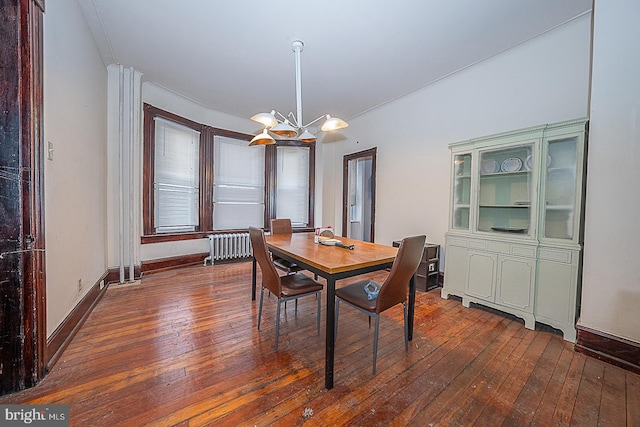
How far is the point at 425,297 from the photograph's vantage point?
3.17m

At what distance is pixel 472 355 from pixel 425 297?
1.22 meters

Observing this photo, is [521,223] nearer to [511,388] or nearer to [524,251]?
[524,251]

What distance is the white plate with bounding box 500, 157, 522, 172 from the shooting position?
2735mm

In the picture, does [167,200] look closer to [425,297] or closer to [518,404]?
[425,297]

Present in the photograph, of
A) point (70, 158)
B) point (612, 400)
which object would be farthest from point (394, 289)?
point (70, 158)

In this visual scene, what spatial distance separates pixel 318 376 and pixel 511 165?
295 centimetres

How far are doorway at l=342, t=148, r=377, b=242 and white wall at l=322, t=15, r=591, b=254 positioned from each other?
0.16m

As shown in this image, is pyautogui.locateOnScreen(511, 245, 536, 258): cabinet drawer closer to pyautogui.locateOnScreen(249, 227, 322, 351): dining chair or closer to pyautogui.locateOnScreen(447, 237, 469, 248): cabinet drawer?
pyautogui.locateOnScreen(447, 237, 469, 248): cabinet drawer

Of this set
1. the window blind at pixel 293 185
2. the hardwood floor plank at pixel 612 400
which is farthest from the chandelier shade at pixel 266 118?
the hardwood floor plank at pixel 612 400

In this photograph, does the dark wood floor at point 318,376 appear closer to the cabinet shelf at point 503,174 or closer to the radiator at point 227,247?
the cabinet shelf at point 503,174

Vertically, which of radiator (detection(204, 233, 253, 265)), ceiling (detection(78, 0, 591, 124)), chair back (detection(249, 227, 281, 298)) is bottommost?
radiator (detection(204, 233, 253, 265))

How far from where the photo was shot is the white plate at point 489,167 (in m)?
2.91

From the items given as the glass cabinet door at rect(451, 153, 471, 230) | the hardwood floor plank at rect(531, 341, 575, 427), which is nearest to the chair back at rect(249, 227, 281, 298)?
the hardwood floor plank at rect(531, 341, 575, 427)

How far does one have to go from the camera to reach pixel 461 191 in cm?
312
